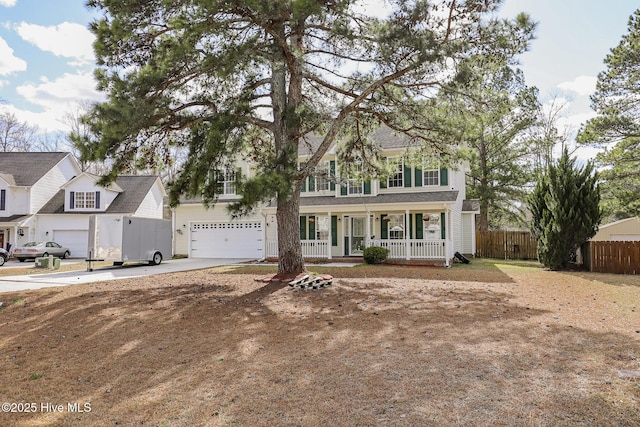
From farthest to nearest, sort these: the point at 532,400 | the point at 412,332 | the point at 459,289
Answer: the point at 459,289
the point at 412,332
the point at 532,400

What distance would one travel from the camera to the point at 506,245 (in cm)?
2231

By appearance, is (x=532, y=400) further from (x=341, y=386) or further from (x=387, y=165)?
(x=387, y=165)

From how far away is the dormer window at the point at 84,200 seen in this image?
2614 cm

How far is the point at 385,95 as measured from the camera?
36.5 ft

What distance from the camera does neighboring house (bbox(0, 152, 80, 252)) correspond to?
25156 mm

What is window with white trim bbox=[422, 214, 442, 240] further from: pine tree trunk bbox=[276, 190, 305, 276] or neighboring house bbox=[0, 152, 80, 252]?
neighboring house bbox=[0, 152, 80, 252]

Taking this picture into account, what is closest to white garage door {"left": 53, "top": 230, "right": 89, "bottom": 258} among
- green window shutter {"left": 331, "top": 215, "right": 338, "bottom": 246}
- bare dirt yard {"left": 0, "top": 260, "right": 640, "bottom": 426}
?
green window shutter {"left": 331, "top": 215, "right": 338, "bottom": 246}

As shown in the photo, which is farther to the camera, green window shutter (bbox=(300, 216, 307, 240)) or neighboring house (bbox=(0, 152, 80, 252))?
neighboring house (bbox=(0, 152, 80, 252))

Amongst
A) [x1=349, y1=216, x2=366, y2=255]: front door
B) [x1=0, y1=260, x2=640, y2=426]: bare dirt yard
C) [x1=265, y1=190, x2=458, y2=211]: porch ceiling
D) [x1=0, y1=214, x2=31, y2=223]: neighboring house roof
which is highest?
[x1=265, y1=190, x2=458, y2=211]: porch ceiling

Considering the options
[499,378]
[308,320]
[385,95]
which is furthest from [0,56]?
[499,378]

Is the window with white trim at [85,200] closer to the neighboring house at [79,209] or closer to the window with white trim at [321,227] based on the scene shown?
the neighboring house at [79,209]

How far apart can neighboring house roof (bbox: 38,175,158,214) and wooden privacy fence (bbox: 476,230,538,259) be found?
21302 millimetres

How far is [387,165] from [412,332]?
871 cm

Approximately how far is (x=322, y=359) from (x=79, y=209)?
26289 millimetres
